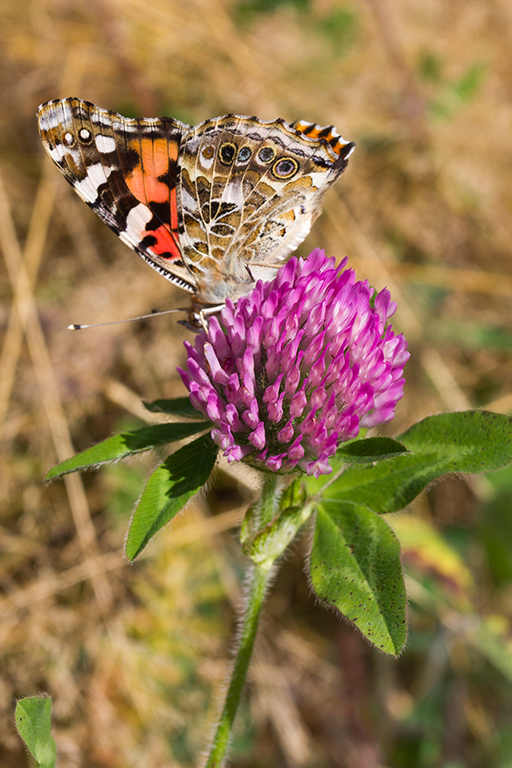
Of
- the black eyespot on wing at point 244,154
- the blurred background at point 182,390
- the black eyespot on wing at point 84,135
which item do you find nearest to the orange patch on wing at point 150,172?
the black eyespot on wing at point 84,135

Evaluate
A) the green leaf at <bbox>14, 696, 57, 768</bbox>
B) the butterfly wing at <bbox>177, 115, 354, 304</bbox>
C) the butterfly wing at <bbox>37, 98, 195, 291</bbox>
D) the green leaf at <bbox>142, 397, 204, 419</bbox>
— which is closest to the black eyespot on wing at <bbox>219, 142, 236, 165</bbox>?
the butterfly wing at <bbox>177, 115, 354, 304</bbox>

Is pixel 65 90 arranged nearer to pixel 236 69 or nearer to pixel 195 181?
pixel 236 69

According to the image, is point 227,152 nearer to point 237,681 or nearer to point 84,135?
point 84,135

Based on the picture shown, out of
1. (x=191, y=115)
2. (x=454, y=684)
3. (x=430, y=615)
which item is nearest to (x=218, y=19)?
(x=191, y=115)

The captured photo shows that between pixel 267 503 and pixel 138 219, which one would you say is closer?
pixel 267 503

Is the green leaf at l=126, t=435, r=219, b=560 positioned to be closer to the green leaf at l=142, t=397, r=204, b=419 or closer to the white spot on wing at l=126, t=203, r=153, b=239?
the green leaf at l=142, t=397, r=204, b=419

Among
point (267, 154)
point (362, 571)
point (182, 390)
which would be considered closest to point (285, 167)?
point (267, 154)

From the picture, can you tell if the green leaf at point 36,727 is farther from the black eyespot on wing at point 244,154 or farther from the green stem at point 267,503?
the black eyespot on wing at point 244,154
